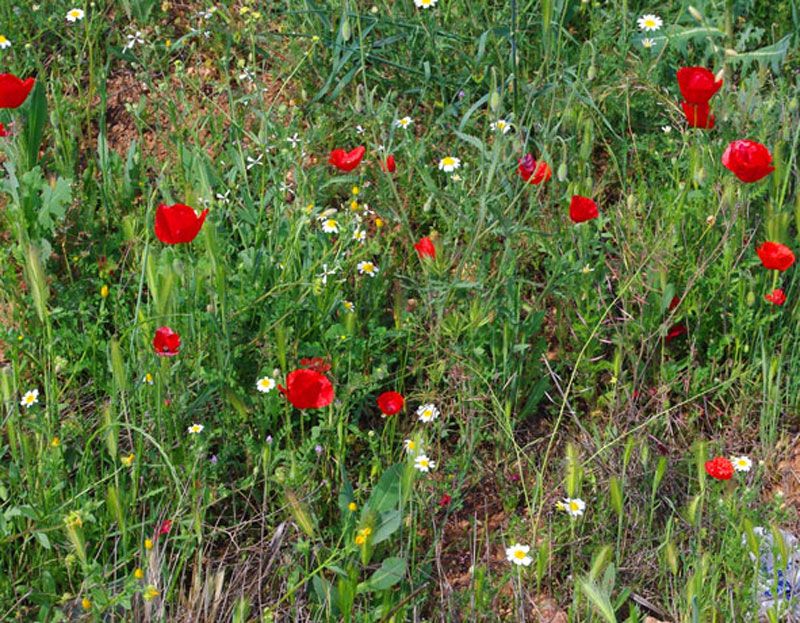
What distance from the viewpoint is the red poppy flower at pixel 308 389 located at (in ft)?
7.62

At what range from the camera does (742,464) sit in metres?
2.55

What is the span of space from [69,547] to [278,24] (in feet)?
6.99

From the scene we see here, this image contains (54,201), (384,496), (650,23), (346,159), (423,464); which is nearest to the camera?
(384,496)

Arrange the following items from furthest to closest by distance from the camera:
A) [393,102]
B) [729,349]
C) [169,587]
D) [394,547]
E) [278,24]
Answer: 1. [278,24]
2. [393,102]
3. [729,349]
4. [394,547]
5. [169,587]

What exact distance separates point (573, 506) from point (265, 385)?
741 mm

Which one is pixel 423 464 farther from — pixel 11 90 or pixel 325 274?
pixel 11 90

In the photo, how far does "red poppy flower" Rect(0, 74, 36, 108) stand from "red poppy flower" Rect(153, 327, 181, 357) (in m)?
0.79

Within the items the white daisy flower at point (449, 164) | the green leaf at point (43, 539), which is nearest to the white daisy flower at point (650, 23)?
the white daisy flower at point (449, 164)

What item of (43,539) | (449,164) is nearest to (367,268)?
(449,164)

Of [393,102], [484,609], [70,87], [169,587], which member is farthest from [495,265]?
[70,87]

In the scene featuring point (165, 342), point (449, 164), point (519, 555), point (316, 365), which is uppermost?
point (449, 164)

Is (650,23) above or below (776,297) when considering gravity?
above

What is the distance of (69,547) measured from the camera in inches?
88.1

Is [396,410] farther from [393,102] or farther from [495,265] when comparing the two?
[393,102]
